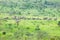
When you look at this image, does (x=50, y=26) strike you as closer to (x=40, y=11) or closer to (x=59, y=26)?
(x=59, y=26)

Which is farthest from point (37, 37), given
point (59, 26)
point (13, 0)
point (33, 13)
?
point (13, 0)

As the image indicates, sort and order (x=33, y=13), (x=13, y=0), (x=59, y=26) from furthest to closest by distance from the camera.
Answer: (x=13, y=0)
(x=33, y=13)
(x=59, y=26)

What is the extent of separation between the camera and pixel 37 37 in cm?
3155

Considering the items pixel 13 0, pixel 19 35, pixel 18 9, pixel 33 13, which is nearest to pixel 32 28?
pixel 19 35

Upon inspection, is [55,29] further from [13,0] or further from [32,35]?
[13,0]

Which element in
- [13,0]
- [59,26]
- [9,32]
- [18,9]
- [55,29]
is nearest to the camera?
[9,32]

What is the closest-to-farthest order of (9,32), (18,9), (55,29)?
(9,32) → (55,29) → (18,9)

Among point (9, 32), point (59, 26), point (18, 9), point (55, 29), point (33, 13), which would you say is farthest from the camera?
point (18, 9)

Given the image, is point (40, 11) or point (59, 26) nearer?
point (59, 26)

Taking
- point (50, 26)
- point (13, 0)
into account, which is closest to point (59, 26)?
point (50, 26)

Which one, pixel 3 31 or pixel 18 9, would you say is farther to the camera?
pixel 18 9

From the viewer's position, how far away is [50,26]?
40.3 metres

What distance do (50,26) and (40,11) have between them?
20343mm

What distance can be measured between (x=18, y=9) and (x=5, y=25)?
78.3 ft
